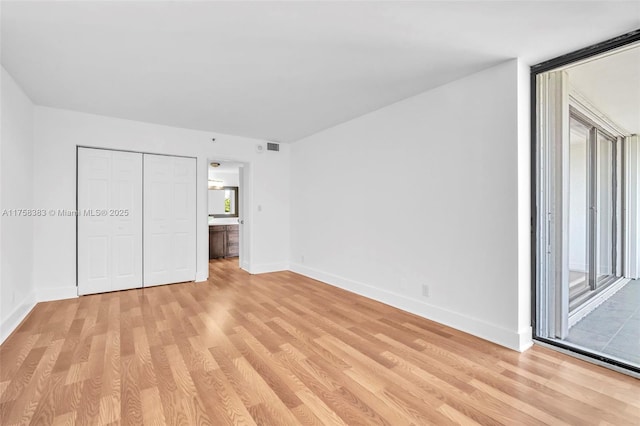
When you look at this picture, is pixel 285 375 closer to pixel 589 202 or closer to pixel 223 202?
pixel 589 202

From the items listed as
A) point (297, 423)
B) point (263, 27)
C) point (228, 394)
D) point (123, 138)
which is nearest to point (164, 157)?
point (123, 138)

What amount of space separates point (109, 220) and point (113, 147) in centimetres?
110

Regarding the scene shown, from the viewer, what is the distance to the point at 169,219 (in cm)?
493

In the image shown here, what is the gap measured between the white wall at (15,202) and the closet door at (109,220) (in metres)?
0.56

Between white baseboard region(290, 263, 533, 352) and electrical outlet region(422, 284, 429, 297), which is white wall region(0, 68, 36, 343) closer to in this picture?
white baseboard region(290, 263, 533, 352)

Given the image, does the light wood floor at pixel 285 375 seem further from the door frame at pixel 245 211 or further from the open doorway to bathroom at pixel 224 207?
the open doorway to bathroom at pixel 224 207

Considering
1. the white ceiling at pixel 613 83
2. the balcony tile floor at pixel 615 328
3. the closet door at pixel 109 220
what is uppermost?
the white ceiling at pixel 613 83

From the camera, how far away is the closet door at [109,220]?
14.0ft

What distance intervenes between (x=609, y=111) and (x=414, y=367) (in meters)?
4.05

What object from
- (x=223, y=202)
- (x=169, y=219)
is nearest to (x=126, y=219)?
(x=169, y=219)

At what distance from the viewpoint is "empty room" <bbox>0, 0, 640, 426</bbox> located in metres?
2.00

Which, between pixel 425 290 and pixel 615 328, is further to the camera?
pixel 425 290

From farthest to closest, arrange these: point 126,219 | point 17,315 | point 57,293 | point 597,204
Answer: point 126,219 → point 57,293 → point 597,204 → point 17,315

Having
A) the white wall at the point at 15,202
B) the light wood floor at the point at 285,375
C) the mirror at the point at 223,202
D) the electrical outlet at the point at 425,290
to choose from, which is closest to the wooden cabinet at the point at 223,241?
the mirror at the point at 223,202
